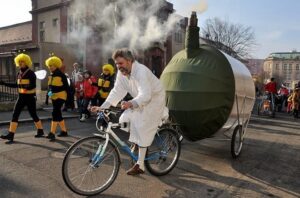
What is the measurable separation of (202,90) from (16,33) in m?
37.0

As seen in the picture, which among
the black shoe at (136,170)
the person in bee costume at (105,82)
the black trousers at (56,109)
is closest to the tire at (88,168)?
the black shoe at (136,170)

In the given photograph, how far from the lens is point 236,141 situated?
694 centimetres

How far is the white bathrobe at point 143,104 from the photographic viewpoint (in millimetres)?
4609

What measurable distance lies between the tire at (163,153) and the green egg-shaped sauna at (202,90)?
81cm

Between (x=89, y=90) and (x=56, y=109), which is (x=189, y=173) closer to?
(x=56, y=109)

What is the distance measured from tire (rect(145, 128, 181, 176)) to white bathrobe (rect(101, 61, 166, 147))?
0.48 metres

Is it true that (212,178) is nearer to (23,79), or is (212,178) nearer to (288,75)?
(23,79)

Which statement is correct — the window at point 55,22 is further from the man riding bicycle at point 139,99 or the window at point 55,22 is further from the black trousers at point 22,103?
the man riding bicycle at point 139,99

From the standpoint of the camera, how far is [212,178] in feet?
17.7

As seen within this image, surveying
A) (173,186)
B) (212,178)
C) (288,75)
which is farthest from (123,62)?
(288,75)

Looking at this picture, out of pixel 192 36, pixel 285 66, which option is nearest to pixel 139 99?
pixel 192 36

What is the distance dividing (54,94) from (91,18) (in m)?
17.4

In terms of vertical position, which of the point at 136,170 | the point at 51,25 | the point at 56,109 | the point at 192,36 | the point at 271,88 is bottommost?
the point at 136,170

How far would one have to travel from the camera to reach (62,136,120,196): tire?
14.1ft
